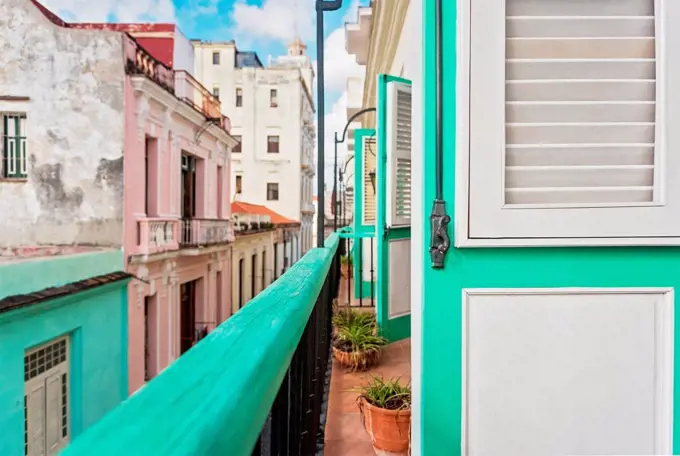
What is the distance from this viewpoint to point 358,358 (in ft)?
8.60

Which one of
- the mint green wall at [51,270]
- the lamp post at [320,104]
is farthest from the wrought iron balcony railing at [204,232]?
the lamp post at [320,104]

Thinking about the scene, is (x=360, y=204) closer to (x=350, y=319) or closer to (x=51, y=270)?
(x=350, y=319)

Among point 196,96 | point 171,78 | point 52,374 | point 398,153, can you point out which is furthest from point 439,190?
point 196,96

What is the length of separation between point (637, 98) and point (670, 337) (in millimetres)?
668

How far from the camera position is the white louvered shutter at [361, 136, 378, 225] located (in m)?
4.81

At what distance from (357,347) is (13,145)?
9476 millimetres

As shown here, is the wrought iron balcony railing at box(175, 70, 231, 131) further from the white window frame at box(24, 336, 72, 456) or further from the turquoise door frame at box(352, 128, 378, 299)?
the turquoise door frame at box(352, 128, 378, 299)

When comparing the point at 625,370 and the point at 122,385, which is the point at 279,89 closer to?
the point at 122,385

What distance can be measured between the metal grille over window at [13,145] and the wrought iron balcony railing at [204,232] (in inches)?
140

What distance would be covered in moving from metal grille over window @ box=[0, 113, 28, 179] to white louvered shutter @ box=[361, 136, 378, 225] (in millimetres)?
7564

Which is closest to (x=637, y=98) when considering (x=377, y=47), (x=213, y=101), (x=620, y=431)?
(x=620, y=431)

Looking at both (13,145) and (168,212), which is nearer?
(13,145)

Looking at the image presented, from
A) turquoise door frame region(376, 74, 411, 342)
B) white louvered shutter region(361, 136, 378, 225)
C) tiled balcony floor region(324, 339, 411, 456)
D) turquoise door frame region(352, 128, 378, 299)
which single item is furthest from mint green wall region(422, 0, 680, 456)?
white louvered shutter region(361, 136, 378, 225)

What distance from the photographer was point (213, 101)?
13531 millimetres
